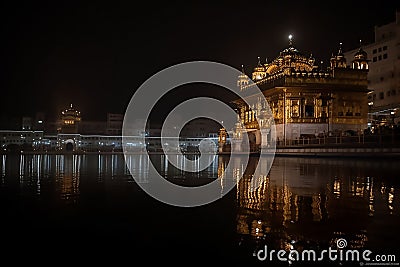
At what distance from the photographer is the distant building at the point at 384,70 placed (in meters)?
57.5

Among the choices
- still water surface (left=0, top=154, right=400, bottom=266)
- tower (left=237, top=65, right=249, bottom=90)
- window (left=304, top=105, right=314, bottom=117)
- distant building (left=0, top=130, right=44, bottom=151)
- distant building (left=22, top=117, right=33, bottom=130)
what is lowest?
still water surface (left=0, top=154, right=400, bottom=266)

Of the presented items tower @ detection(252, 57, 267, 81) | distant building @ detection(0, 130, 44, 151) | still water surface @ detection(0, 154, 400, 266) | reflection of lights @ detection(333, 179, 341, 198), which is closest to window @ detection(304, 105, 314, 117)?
tower @ detection(252, 57, 267, 81)

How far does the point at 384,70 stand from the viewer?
6106 cm

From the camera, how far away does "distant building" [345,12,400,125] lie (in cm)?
5749

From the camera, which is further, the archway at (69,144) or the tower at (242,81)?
the archway at (69,144)

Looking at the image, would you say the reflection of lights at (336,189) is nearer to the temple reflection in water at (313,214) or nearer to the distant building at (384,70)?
the temple reflection in water at (313,214)

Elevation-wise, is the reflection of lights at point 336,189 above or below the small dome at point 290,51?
below

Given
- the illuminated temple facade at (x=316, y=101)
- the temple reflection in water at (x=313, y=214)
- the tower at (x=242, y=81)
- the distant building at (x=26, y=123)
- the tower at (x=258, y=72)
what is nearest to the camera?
the temple reflection in water at (x=313, y=214)

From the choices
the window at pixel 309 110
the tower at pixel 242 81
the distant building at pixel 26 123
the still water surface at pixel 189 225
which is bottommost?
the still water surface at pixel 189 225

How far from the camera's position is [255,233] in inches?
188

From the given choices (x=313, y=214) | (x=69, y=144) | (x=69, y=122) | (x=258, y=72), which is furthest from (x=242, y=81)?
(x=313, y=214)

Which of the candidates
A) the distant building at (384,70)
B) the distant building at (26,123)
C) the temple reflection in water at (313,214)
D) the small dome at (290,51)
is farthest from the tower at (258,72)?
the distant building at (26,123)

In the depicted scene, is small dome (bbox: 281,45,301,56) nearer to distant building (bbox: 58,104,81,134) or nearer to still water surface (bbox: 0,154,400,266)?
still water surface (bbox: 0,154,400,266)

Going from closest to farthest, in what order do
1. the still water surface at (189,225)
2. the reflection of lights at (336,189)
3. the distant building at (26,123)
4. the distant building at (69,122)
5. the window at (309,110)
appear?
the still water surface at (189,225), the reflection of lights at (336,189), the window at (309,110), the distant building at (69,122), the distant building at (26,123)
